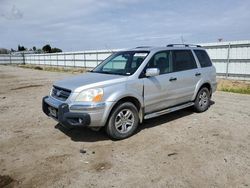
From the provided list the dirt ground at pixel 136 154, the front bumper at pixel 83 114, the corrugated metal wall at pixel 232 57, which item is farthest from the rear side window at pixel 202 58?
the corrugated metal wall at pixel 232 57

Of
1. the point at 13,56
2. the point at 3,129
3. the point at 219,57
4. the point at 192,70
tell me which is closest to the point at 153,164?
the point at 192,70

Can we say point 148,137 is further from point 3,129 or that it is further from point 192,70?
point 3,129

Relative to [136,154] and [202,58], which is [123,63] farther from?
[202,58]

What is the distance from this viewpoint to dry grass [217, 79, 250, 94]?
11.0 meters

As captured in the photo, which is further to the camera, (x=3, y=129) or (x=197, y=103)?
(x=197, y=103)

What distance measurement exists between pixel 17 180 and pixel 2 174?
34 centimetres

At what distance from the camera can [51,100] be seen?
5.19m

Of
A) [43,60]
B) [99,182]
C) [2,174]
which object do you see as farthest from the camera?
[43,60]

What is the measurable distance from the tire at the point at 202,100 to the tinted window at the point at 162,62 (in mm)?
1503

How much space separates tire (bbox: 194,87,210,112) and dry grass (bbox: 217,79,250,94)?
444 centimetres

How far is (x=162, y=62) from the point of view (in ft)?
19.0

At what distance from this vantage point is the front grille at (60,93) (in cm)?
484

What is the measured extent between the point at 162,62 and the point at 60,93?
2405mm

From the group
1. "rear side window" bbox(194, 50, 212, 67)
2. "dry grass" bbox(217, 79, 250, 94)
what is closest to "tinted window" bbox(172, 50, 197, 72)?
"rear side window" bbox(194, 50, 212, 67)
